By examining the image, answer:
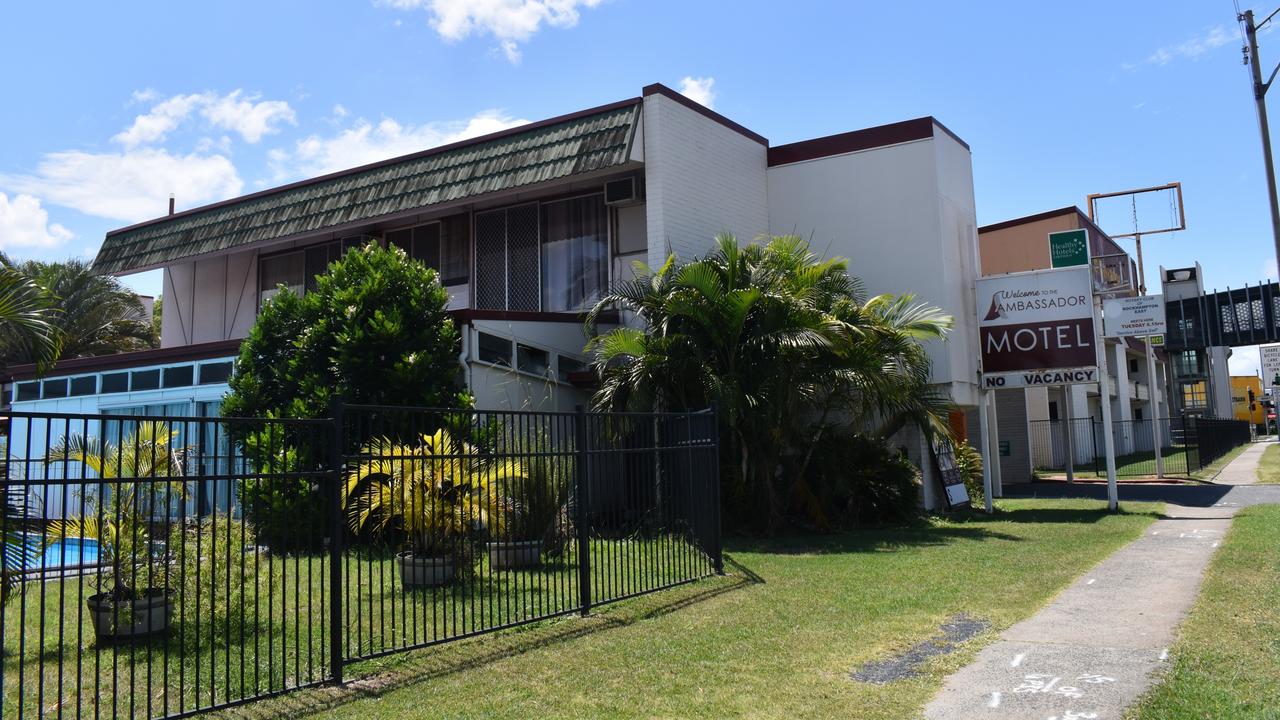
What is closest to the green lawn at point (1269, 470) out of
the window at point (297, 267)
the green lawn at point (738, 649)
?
the green lawn at point (738, 649)

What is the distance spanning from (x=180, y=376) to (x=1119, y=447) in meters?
36.5

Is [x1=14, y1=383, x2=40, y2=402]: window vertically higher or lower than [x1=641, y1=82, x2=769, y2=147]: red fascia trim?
lower

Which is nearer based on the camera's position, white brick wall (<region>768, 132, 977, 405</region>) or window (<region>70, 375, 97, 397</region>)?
window (<region>70, 375, 97, 397</region>)

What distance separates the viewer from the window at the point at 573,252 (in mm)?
19562

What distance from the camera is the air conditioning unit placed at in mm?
18531

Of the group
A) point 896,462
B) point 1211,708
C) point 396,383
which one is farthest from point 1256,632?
point 396,383

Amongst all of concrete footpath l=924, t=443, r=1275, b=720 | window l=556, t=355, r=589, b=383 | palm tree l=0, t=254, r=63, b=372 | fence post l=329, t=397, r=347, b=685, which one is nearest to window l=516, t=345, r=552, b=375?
window l=556, t=355, r=589, b=383

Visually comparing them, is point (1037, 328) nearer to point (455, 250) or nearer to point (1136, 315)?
point (1136, 315)

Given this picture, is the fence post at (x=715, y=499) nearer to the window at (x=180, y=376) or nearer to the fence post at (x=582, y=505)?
the fence post at (x=582, y=505)

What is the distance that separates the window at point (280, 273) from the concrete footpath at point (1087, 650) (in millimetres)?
18832

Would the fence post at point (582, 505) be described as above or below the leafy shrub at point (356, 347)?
below

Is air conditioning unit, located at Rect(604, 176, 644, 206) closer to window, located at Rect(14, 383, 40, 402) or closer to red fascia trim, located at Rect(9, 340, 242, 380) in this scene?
red fascia trim, located at Rect(9, 340, 242, 380)

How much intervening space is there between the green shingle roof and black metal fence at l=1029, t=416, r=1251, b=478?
15.7 meters

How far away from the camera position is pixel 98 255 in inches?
984
